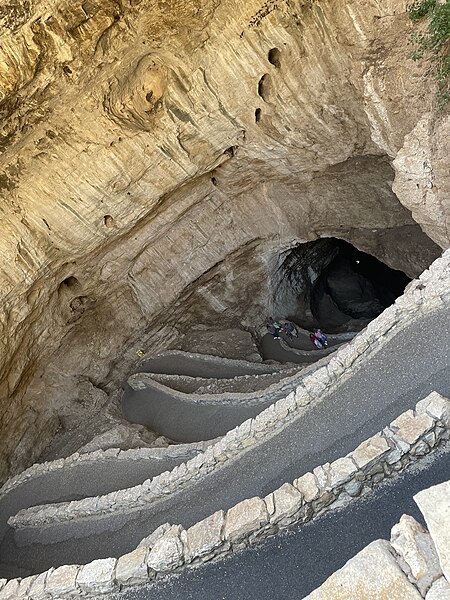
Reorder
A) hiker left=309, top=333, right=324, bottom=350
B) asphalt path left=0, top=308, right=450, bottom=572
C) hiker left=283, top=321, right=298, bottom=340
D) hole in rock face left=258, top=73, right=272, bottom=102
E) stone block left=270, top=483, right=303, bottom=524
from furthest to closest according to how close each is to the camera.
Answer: hiker left=283, top=321, right=298, bottom=340, hiker left=309, top=333, right=324, bottom=350, hole in rock face left=258, top=73, right=272, bottom=102, asphalt path left=0, top=308, right=450, bottom=572, stone block left=270, top=483, right=303, bottom=524

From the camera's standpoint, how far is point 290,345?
12820mm

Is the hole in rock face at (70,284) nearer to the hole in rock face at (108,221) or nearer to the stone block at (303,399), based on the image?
the hole in rock face at (108,221)

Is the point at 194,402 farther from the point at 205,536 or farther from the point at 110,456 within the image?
the point at 205,536

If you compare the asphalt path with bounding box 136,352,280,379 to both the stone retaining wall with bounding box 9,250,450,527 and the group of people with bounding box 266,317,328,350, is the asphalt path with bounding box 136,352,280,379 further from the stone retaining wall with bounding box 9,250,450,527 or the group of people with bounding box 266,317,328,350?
the stone retaining wall with bounding box 9,250,450,527

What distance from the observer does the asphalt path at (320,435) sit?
16.1ft

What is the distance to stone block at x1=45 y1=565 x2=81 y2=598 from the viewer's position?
4.76 meters

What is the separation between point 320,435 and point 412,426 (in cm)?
Result: 135

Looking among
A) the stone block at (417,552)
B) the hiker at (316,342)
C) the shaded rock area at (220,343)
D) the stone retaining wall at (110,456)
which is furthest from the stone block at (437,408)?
the hiker at (316,342)

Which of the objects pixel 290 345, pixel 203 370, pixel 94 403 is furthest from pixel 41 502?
pixel 290 345

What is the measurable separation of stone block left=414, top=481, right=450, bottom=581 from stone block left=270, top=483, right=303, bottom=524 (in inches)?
57.2

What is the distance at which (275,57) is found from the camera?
24.6 ft

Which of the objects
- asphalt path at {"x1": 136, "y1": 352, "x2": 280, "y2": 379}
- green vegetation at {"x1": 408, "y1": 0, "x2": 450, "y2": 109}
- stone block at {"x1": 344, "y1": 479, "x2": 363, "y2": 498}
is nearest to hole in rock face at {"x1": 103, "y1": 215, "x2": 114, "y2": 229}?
asphalt path at {"x1": 136, "y1": 352, "x2": 280, "y2": 379}

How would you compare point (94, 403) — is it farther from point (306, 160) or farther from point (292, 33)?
point (292, 33)

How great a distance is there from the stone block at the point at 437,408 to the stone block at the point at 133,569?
3.13 m
